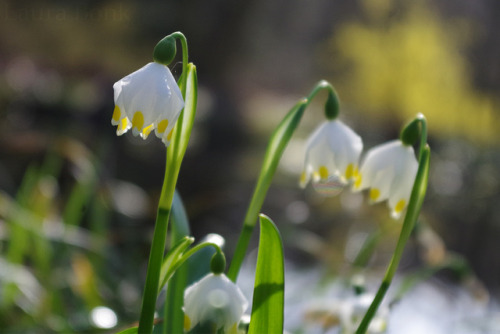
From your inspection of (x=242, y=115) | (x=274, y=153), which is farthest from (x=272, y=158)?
(x=242, y=115)

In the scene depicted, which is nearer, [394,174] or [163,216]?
[163,216]

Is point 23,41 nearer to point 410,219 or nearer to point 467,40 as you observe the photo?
point 467,40

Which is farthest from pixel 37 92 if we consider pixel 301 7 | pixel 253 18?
pixel 301 7

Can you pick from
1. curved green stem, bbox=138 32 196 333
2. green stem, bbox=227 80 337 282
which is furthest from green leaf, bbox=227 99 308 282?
curved green stem, bbox=138 32 196 333

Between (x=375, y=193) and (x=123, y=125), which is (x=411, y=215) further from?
(x=123, y=125)

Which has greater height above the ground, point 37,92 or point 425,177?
point 37,92

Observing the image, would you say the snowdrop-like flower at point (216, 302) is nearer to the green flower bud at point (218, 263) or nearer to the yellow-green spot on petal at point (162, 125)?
the green flower bud at point (218, 263)
